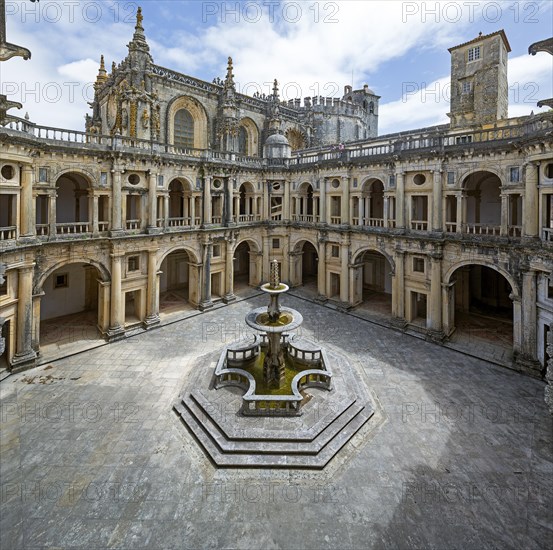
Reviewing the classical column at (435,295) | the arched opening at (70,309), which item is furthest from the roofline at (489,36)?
the arched opening at (70,309)

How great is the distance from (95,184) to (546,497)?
25874 mm

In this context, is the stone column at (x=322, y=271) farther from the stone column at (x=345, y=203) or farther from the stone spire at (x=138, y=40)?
the stone spire at (x=138, y=40)

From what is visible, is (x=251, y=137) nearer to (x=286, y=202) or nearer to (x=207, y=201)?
(x=286, y=202)

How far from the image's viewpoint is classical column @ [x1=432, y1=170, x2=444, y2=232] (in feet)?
73.8

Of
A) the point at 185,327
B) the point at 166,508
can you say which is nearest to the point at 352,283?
the point at 185,327

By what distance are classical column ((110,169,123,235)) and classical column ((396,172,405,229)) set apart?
18.7 m

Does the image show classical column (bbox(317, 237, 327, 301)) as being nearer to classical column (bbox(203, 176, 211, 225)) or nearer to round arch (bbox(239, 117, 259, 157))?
classical column (bbox(203, 176, 211, 225))

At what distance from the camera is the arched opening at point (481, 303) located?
24.5 metres

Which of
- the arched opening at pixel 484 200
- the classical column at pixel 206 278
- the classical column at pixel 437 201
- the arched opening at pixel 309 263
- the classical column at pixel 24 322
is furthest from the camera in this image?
the arched opening at pixel 309 263

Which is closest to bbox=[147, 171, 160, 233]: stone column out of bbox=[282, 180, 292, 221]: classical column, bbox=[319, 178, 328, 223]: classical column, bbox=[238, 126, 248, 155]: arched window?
bbox=[282, 180, 292, 221]: classical column

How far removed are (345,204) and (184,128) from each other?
55.4ft

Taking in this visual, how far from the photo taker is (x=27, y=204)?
18.3 m

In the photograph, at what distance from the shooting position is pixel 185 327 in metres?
25.4

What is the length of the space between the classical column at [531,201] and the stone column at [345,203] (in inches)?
490
